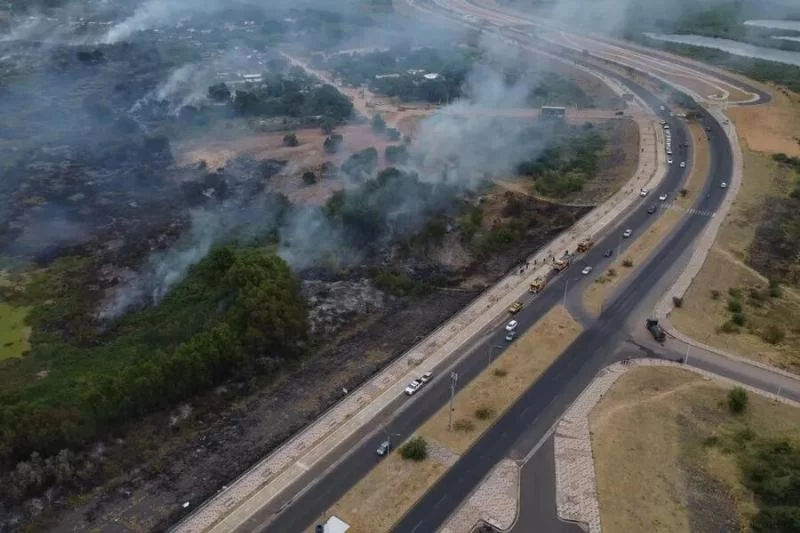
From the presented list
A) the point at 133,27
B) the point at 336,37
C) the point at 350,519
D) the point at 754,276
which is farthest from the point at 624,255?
the point at 133,27

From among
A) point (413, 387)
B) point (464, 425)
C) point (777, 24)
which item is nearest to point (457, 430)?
point (464, 425)

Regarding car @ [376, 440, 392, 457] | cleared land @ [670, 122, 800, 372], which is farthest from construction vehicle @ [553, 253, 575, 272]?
car @ [376, 440, 392, 457]

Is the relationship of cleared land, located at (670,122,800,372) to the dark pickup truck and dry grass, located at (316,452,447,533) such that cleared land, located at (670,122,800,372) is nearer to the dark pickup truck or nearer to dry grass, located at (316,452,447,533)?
the dark pickup truck

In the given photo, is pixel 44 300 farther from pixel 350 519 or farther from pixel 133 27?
pixel 133 27

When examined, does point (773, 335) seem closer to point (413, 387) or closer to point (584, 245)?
point (584, 245)

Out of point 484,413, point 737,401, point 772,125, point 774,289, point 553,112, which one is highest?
point 772,125

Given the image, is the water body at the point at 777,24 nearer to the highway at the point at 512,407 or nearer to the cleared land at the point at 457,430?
the highway at the point at 512,407

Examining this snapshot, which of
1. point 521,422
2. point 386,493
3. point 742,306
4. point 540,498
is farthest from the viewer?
point 742,306
